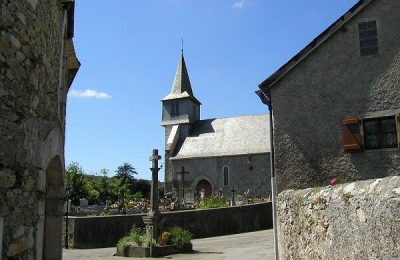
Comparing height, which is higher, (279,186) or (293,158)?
(293,158)

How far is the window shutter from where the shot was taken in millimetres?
11273

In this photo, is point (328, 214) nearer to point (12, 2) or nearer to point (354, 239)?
point (354, 239)

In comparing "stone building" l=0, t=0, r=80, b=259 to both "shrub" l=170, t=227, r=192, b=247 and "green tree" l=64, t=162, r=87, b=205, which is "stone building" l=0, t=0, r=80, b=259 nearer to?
"shrub" l=170, t=227, r=192, b=247

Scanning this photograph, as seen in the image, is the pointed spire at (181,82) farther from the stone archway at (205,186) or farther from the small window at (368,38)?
the small window at (368,38)

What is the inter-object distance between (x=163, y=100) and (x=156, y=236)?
3463 centimetres

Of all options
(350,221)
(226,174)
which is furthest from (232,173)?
(350,221)

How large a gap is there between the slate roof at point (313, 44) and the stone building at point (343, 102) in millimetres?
27

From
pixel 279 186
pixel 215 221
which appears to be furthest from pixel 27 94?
pixel 215 221

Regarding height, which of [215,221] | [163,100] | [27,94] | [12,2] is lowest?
[215,221]

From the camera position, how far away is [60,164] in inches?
258

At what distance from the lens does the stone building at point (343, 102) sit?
11.3 meters

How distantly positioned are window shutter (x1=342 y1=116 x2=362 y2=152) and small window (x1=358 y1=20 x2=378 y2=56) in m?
1.96

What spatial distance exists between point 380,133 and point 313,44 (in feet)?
10.2

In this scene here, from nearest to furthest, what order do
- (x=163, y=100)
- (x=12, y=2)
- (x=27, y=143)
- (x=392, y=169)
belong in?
(x=12, y=2) → (x=27, y=143) → (x=392, y=169) → (x=163, y=100)
